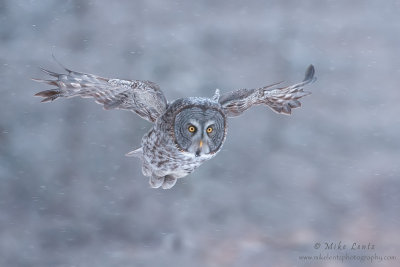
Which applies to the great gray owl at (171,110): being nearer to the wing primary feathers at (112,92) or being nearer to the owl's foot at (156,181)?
the wing primary feathers at (112,92)

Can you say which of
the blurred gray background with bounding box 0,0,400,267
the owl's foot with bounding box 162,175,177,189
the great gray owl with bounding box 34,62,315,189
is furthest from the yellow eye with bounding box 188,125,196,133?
the blurred gray background with bounding box 0,0,400,267

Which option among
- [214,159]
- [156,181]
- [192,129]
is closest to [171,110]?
[192,129]

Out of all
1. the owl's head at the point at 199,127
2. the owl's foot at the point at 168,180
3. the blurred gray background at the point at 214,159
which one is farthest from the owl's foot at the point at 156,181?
the blurred gray background at the point at 214,159

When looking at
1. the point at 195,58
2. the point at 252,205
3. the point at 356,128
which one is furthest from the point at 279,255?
the point at 195,58

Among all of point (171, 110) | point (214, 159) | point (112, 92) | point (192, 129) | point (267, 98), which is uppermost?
point (214, 159)

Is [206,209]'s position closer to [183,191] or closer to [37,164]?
[183,191]

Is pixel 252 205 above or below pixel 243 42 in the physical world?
below

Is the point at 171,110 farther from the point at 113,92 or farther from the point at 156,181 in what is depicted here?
the point at 156,181
